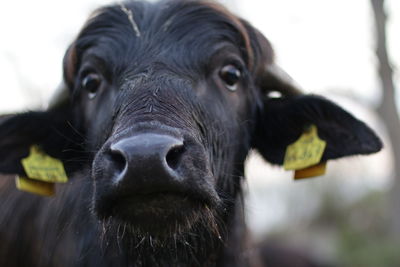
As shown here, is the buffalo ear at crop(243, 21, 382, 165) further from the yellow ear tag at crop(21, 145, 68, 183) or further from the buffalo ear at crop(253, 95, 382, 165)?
the yellow ear tag at crop(21, 145, 68, 183)

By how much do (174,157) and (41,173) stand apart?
1.86 metres

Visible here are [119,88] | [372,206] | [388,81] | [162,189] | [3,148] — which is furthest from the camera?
[372,206]

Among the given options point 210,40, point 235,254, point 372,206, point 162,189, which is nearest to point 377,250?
point 372,206

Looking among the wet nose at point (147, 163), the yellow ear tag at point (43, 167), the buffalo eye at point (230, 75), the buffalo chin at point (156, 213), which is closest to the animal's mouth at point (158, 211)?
the buffalo chin at point (156, 213)

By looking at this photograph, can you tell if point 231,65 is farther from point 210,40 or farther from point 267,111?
point 267,111

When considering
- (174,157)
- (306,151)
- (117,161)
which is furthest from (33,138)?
(306,151)

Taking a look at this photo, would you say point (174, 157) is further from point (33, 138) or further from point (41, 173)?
point (33, 138)

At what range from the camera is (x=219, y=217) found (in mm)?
4023

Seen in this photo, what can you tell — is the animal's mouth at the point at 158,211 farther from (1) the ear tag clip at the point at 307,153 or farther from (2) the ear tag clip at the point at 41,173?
(1) the ear tag clip at the point at 307,153

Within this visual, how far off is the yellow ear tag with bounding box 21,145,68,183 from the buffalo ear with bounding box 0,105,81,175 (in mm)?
41

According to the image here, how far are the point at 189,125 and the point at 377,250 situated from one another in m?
11.1

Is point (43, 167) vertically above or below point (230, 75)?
below

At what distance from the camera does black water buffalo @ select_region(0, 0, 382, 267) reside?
313cm

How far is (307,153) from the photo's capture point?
4.72 metres
